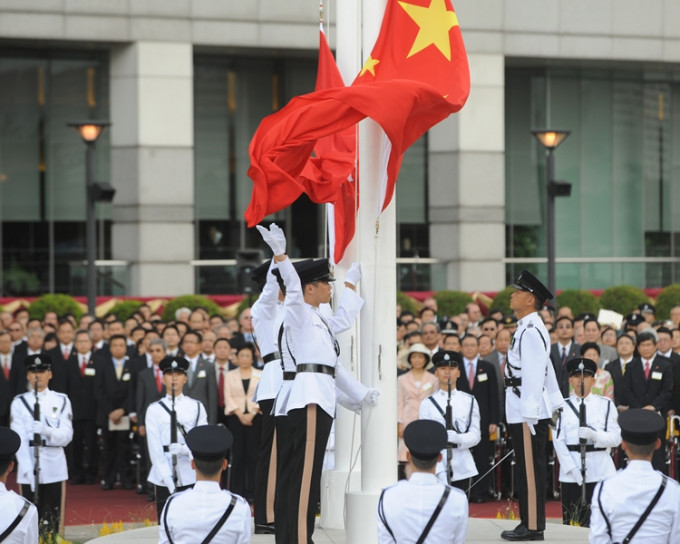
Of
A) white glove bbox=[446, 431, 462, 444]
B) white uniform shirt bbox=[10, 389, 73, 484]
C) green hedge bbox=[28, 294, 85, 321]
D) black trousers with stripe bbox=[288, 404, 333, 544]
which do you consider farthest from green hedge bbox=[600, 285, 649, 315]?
black trousers with stripe bbox=[288, 404, 333, 544]

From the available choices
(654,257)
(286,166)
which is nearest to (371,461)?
(286,166)

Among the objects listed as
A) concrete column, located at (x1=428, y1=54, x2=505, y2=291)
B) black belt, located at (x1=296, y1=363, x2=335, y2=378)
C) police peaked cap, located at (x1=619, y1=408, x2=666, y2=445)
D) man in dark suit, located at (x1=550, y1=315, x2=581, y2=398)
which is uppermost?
concrete column, located at (x1=428, y1=54, x2=505, y2=291)

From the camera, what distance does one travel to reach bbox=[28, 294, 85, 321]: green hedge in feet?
71.8

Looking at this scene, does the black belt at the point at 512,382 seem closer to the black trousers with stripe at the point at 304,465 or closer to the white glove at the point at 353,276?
the white glove at the point at 353,276

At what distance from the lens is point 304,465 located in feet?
29.1

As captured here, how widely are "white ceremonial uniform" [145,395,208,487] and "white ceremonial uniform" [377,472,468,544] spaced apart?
4.87m

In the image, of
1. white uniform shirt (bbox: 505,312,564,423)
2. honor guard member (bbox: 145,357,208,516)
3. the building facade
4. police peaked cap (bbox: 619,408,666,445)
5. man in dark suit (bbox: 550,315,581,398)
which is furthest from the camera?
the building facade

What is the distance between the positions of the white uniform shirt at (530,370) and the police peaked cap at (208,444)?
3.72 metres

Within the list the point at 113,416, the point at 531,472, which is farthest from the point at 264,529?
the point at 113,416

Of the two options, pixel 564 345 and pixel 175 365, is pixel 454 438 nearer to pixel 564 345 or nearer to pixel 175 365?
pixel 175 365

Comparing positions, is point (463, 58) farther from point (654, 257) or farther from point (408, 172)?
point (654, 257)

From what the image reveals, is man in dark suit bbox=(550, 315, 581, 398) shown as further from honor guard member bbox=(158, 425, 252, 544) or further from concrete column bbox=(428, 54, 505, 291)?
concrete column bbox=(428, 54, 505, 291)

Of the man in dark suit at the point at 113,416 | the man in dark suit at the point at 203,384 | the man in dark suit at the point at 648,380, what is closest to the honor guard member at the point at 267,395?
the man in dark suit at the point at 203,384

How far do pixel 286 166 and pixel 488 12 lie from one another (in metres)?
19.2
